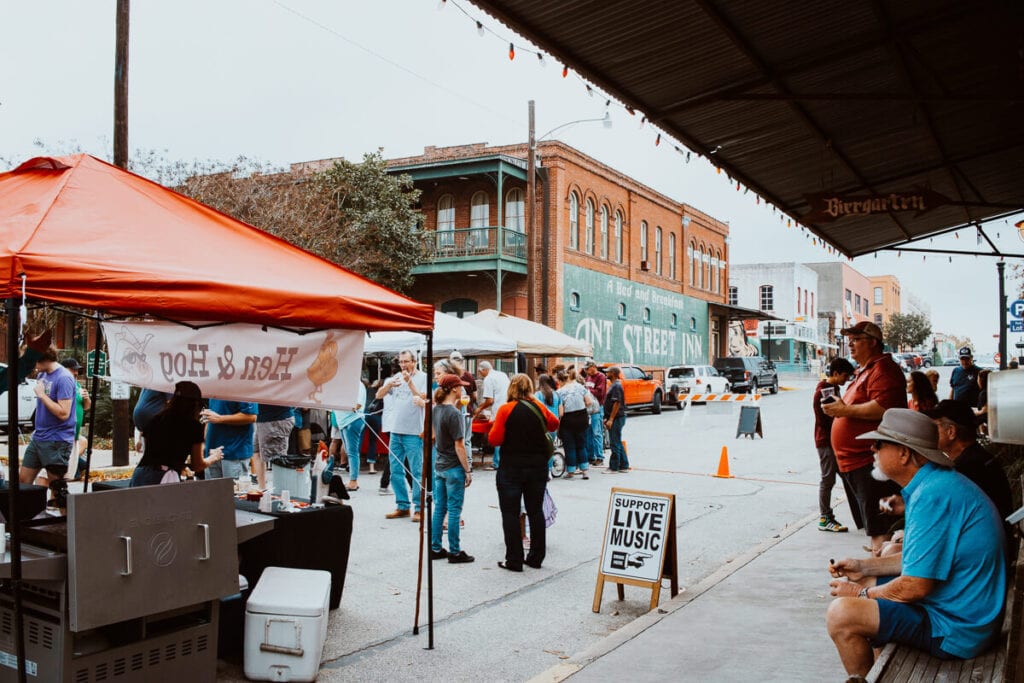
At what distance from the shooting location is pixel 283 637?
521 centimetres

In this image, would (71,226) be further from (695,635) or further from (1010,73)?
(1010,73)

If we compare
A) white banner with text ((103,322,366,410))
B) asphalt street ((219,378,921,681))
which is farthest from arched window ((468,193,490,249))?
white banner with text ((103,322,366,410))

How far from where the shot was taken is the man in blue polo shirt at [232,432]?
9.13 meters

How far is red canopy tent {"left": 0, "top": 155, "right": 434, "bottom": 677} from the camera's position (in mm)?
4406

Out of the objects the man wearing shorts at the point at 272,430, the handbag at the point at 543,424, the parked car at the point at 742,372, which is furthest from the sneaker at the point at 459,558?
the parked car at the point at 742,372

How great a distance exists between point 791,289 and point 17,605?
6789 cm

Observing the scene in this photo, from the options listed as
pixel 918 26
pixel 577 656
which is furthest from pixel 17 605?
pixel 918 26

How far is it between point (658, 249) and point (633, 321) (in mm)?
5046

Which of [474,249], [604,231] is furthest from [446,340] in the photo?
[604,231]

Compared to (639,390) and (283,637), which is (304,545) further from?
(639,390)

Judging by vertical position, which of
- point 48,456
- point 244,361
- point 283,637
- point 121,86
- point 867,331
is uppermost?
point 121,86

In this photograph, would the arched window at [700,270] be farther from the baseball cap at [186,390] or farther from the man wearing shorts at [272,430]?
the baseball cap at [186,390]

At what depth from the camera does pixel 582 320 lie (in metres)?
35.2

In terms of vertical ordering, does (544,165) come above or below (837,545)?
above
